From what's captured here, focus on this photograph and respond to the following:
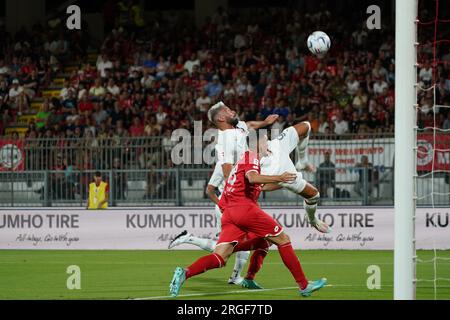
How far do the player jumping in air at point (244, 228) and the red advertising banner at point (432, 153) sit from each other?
7783 millimetres

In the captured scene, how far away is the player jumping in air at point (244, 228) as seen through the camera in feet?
36.8

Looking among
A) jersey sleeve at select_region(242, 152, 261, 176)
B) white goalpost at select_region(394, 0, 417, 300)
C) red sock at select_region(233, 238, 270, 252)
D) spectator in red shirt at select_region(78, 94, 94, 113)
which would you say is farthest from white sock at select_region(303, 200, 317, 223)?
spectator in red shirt at select_region(78, 94, 94, 113)

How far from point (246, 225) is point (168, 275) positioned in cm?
388

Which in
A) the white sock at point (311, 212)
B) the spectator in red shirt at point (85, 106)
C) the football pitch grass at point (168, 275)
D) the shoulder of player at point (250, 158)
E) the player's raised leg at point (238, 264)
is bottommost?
the football pitch grass at point (168, 275)

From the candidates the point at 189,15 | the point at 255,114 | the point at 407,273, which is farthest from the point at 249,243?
the point at 189,15

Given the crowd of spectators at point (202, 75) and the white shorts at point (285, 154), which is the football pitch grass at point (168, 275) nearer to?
the white shorts at point (285, 154)

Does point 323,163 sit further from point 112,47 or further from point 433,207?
point 112,47

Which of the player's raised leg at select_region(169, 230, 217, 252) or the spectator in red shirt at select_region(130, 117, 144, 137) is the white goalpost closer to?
the player's raised leg at select_region(169, 230, 217, 252)

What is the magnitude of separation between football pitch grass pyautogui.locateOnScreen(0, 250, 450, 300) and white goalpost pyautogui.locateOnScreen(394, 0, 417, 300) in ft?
6.49

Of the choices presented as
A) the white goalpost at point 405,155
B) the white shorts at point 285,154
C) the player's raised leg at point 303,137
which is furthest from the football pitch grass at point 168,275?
the white goalpost at point 405,155

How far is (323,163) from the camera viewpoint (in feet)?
66.8

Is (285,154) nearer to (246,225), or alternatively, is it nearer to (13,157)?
(246,225)

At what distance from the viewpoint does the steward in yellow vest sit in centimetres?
2134

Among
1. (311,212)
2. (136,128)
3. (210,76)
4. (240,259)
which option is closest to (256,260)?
(240,259)
